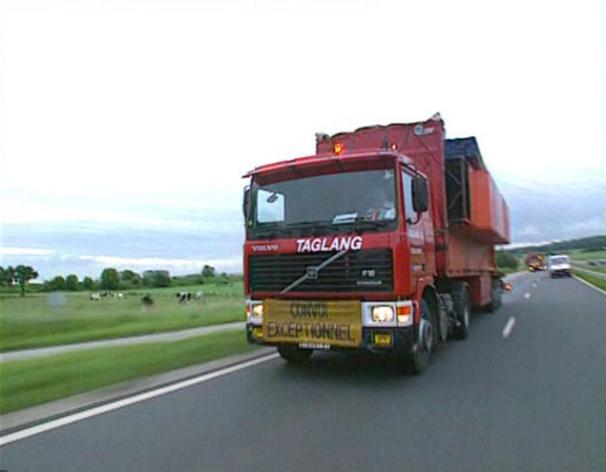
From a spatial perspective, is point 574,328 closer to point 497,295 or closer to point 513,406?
point 497,295

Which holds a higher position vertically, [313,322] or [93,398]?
[313,322]

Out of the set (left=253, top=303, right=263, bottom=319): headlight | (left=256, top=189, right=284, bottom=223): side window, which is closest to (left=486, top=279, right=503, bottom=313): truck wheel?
(left=253, top=303, right=263, bottom=319): headlight

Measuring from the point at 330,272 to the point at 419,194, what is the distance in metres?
1.60

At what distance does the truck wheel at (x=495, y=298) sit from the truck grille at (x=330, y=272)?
35.1 ft

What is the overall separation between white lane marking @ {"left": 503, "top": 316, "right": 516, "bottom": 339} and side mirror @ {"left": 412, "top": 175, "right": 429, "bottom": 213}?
18.0 ft

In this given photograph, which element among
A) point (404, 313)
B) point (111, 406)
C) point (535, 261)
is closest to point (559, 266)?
point (535, 261)

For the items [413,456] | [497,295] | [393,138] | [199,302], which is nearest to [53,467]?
[413,456]

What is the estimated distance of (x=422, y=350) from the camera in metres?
7.64

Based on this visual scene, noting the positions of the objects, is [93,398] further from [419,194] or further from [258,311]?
[419,194]

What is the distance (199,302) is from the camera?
23203 mm

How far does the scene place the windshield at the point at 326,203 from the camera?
7.06 m

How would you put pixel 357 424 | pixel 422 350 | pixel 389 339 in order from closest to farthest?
pixel 357 424
pixel 389 339
pixel 422 350

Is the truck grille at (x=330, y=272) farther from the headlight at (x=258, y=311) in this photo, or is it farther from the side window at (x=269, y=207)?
the side window at (x=269, y=207)

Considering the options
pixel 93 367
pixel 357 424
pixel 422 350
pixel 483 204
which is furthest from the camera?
pixel 483 204
